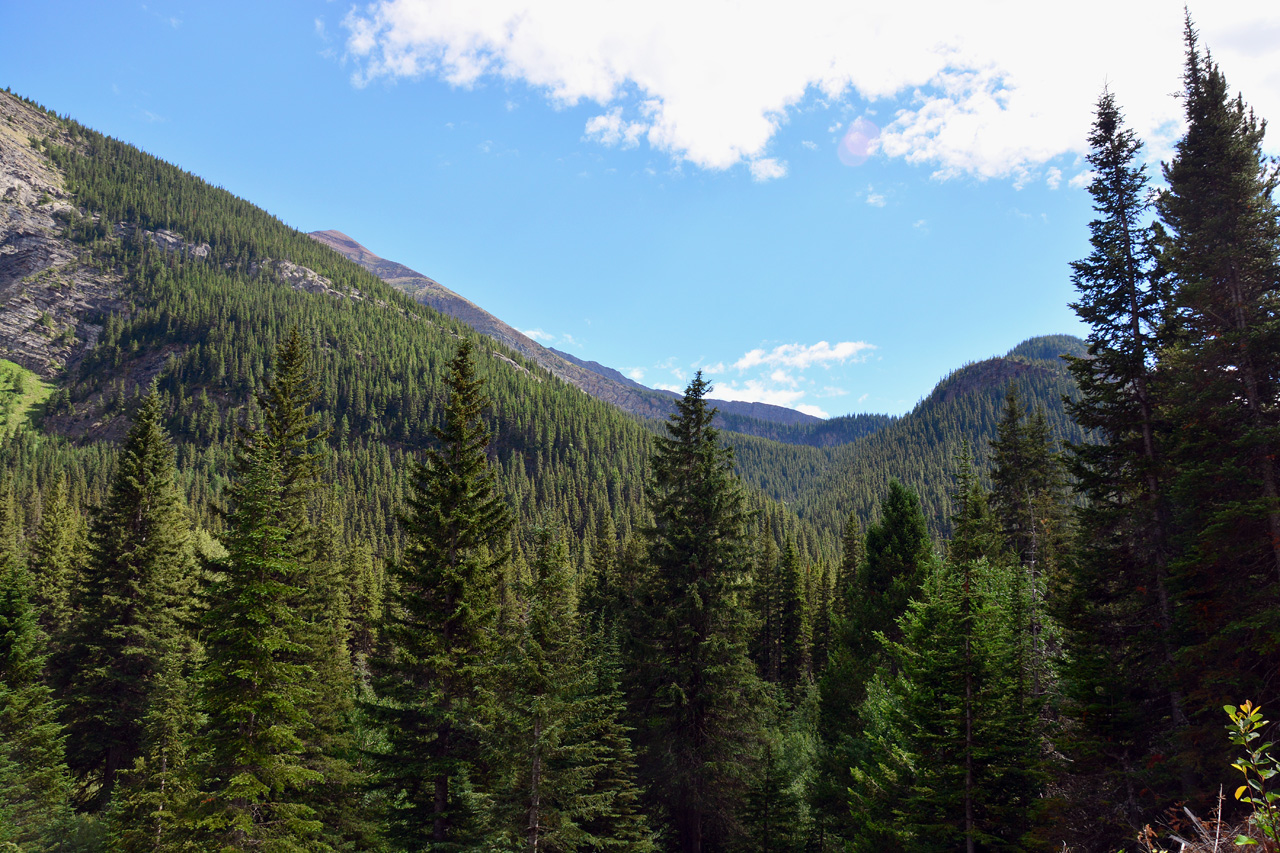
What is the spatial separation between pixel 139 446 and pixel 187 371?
188 m

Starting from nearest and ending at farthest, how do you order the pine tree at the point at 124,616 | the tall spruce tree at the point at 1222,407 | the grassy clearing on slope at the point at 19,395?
the tall spruce tree at the point at 1222,407
the pine tree at the point at 124,616
the grassy clearing on slope at the point at 19,395

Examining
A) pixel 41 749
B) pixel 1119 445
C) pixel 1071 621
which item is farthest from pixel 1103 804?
pixel 41 749

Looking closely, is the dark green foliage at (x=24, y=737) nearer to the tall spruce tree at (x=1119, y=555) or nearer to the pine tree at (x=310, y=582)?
the pine tree at (x=310, y=582)

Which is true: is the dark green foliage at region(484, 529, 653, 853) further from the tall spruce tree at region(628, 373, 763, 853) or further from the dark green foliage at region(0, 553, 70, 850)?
the dark green foliage at region(0, 553, 70, 850)

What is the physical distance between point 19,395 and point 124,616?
203971 mm

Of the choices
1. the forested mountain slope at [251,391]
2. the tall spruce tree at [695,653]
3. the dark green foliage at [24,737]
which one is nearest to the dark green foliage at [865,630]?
the tall spruce tree at [695,653]

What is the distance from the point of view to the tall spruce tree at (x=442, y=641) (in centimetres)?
1587

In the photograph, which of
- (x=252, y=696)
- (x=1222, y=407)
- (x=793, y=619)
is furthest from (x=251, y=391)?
(x=1222, y=407)

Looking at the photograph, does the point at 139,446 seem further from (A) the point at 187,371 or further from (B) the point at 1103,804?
(A) the point at 187,371

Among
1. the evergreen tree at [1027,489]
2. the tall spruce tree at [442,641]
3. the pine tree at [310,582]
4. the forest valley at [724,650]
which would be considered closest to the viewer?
the forest valley at [724,650]

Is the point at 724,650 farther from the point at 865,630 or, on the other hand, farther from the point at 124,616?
the point at 124,616

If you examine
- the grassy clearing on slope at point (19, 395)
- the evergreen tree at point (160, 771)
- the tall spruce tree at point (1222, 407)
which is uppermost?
the grassy clearing on slope at point (19, 395)

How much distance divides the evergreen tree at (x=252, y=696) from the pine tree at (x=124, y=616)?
14.9m

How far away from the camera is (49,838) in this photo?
20.3m
